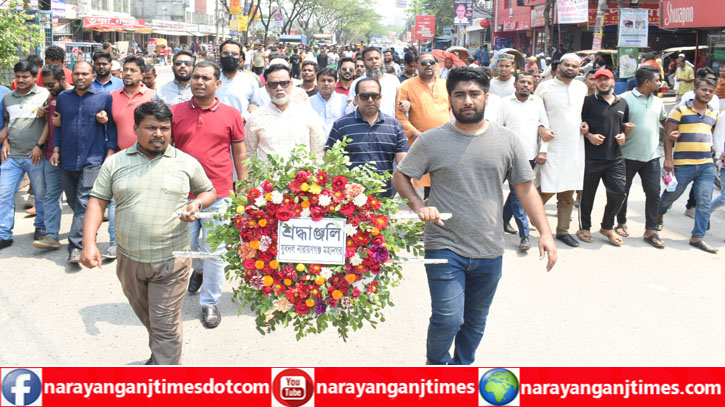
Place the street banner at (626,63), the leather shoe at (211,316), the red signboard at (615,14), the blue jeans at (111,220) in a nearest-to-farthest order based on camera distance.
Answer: the leather shoe at (211,316)
the blue jeans at (111,220)
the street banner at (626,63)
the red signboard at (615,14)

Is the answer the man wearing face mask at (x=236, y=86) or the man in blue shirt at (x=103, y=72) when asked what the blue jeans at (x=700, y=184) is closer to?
the man wearing face mask at (x=236, y=86)

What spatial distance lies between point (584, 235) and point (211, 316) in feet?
15.2

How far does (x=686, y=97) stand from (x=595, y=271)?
9.54ft

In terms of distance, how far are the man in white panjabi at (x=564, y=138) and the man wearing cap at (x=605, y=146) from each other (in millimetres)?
129

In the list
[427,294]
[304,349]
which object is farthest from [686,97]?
[304,349]

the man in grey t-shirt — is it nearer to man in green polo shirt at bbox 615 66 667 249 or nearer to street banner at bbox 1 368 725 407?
A: street banner at bbox 1 368 725 407

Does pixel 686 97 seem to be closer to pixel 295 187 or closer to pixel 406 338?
pixel 406 338

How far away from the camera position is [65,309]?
5750 millimetres

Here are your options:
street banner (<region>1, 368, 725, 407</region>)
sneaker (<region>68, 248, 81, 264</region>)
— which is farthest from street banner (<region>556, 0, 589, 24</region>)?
street banner (<region>1, 368, 725, 407</region>)

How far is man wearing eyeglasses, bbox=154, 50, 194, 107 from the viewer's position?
6.82 meters

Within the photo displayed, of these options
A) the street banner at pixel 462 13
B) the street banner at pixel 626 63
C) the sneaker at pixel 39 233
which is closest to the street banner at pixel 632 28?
the street banner at pixel 626 63

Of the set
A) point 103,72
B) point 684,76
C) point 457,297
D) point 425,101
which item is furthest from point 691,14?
point 457,297

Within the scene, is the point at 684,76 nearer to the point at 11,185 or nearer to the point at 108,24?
the point at 11,185

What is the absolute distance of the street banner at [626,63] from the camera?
1892 centimetres
